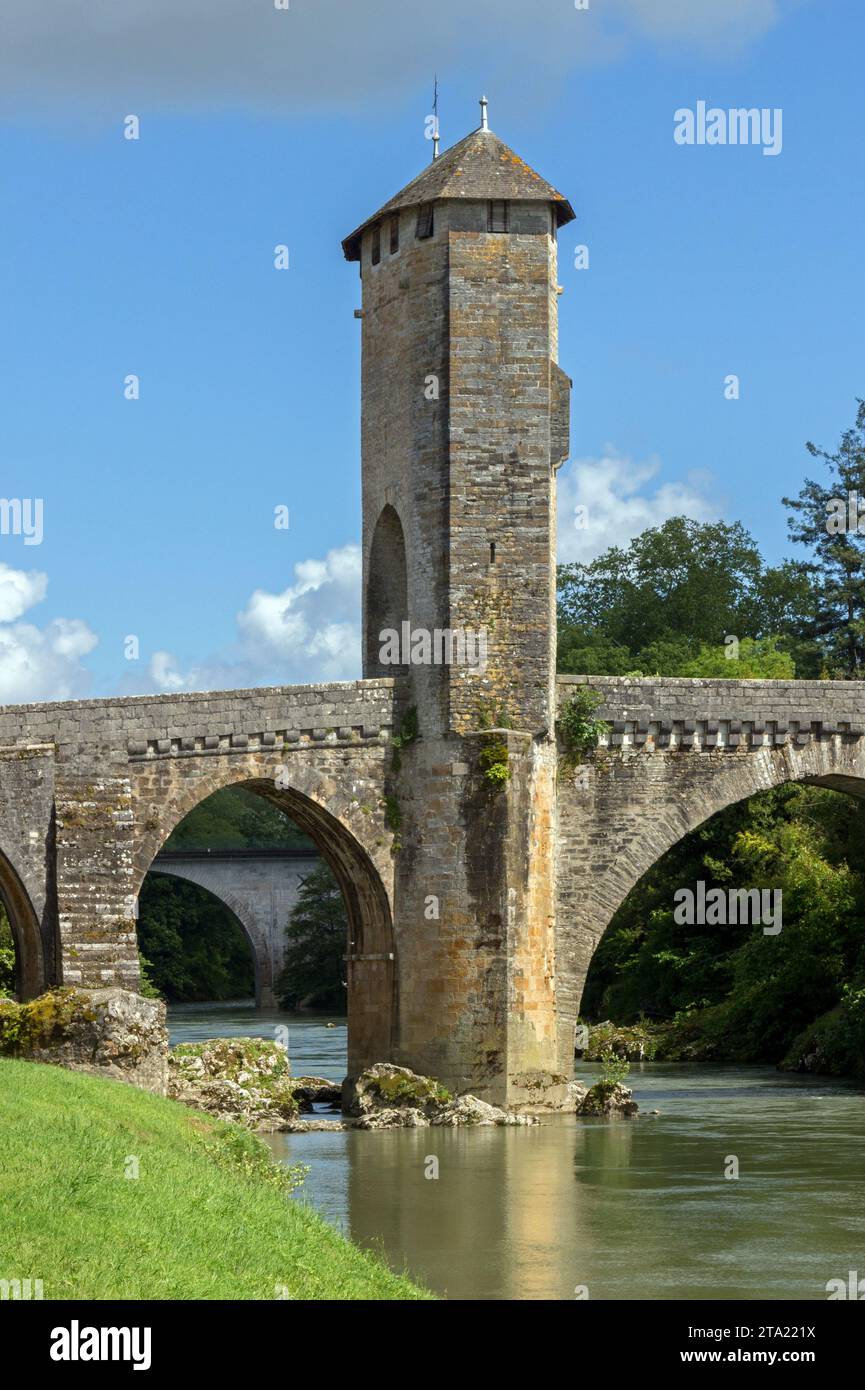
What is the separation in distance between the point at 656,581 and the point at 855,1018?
32.2 meters

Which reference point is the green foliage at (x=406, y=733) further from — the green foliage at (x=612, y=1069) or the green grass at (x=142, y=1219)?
the green grass at (x=142, y=1219)

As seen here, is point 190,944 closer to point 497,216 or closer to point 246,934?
point 246,934

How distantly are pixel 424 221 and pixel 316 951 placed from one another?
36444 mm

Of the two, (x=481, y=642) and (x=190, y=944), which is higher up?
(x=481, y=642)

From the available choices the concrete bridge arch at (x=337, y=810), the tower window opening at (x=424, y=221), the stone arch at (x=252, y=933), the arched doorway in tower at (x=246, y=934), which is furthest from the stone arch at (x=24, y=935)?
the stone arch at (x=252, y=933)

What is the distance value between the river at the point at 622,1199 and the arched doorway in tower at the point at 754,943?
4.38 meters

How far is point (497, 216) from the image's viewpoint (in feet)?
82.6

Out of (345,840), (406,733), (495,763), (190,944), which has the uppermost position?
(406,733)

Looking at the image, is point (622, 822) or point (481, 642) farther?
point (622, 822)

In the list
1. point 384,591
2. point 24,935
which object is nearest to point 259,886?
point 384,591

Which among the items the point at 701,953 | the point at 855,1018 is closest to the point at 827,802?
the point at 701,953

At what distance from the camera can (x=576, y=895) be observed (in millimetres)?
25703

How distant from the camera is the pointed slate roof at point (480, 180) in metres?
25.2
